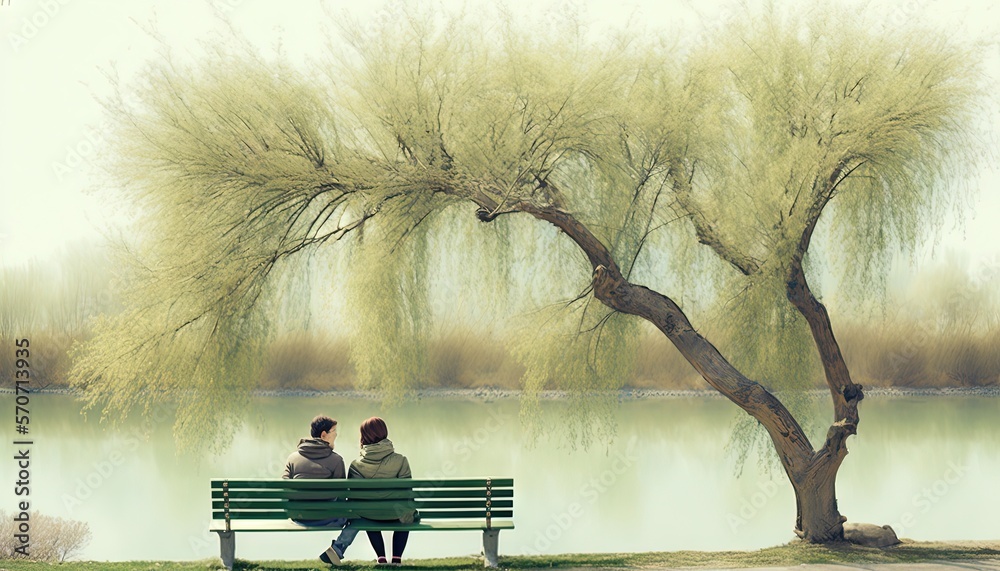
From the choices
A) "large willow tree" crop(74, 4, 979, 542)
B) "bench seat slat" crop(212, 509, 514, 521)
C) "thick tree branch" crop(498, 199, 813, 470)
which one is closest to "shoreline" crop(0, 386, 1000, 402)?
"large willow tree" crop(74, 4, 979, 542)

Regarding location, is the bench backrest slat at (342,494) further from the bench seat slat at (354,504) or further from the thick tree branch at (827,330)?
the thick tree branch at (827,330)

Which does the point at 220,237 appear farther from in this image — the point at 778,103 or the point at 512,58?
the point at 778,103

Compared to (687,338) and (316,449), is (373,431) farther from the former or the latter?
(687,338)

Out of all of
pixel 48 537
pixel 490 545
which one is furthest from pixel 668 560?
pixel 48 537

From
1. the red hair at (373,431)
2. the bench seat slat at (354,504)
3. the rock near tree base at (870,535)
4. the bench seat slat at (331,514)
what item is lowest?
the rock near tree base at (870,535)

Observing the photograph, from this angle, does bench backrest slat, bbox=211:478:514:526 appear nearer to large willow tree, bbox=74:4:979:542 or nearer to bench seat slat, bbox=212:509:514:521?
bench seat slat, bbox=212:509:514:521

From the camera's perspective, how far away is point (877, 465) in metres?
17.5

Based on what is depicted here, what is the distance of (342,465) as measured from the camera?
28.2ft

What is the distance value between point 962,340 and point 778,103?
18872 millimetres

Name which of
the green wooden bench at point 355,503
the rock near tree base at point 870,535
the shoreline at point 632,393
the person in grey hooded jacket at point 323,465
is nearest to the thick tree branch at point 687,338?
the rock near tree base at point 870,535

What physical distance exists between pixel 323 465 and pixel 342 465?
0.56 feet

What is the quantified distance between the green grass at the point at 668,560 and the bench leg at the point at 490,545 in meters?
0.12

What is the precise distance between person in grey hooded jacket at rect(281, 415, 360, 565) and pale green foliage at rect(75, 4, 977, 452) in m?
2.00

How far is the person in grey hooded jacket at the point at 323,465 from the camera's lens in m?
8.46
